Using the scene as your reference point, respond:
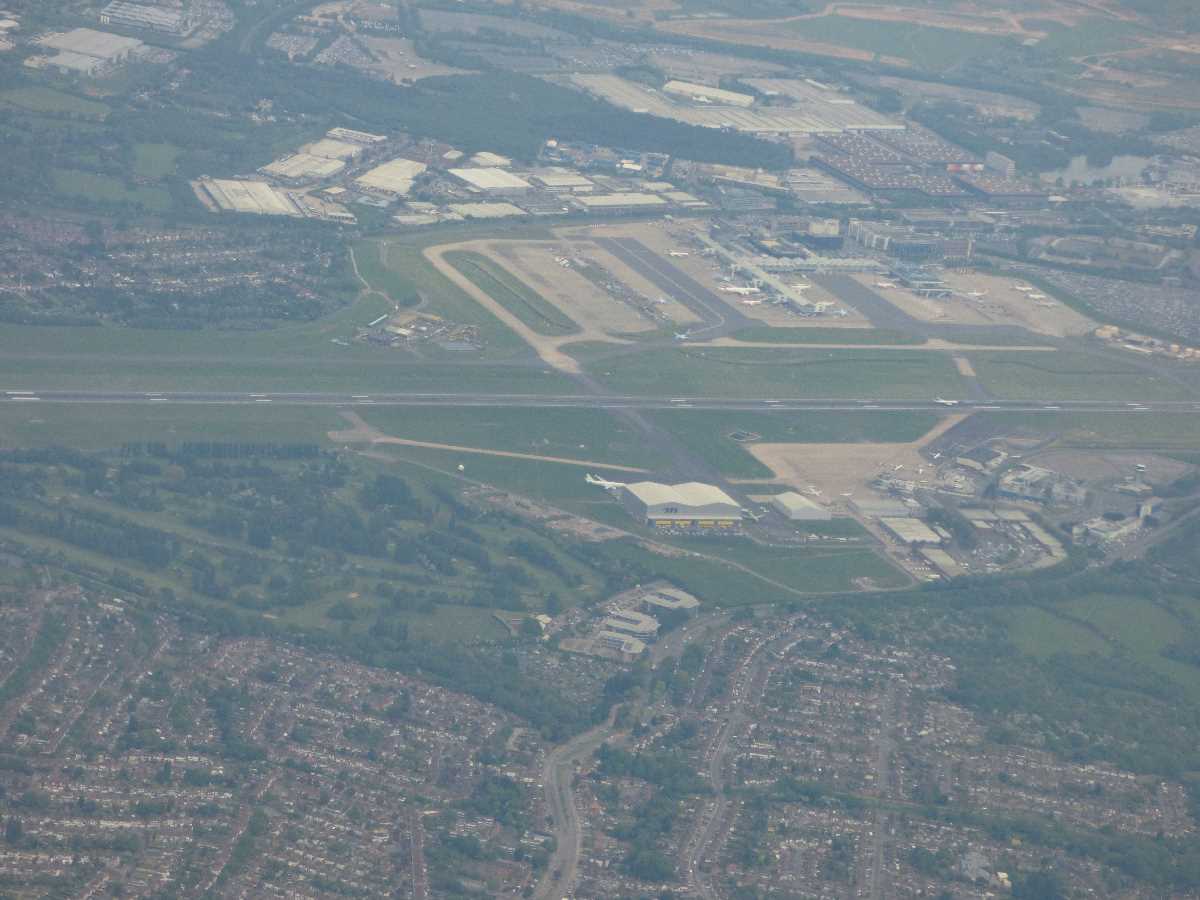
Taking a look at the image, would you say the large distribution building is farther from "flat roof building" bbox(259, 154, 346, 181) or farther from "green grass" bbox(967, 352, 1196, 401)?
"flat roof building" bbox(259, 154, 346, 181)

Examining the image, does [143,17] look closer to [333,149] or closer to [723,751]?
[333,149]

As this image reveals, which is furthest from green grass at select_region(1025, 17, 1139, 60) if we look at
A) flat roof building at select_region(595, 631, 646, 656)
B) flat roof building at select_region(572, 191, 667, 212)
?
flat roof building at select_region(595, 631, 646, 656)

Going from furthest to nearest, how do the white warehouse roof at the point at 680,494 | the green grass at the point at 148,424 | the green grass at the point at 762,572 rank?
the green grass at the point at 148,424
the white warehouse roof at the point at 680,494
the green grass at the point at 762,572

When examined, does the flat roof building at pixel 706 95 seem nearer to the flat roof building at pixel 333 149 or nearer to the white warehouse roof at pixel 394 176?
the white warehouse roof at pixel 394 176

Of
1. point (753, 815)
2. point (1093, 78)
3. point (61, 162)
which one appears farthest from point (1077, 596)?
point (1093, 78)

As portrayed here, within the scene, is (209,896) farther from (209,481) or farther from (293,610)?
(209,481)

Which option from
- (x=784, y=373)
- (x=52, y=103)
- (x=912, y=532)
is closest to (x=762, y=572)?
(x=912, y=532)

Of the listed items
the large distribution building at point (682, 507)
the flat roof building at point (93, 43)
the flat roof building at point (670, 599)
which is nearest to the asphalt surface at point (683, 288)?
the large distribution building at point (682, 507)

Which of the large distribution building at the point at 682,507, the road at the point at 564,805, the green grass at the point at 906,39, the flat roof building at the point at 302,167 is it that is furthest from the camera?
the green grass at the point at 906,39
